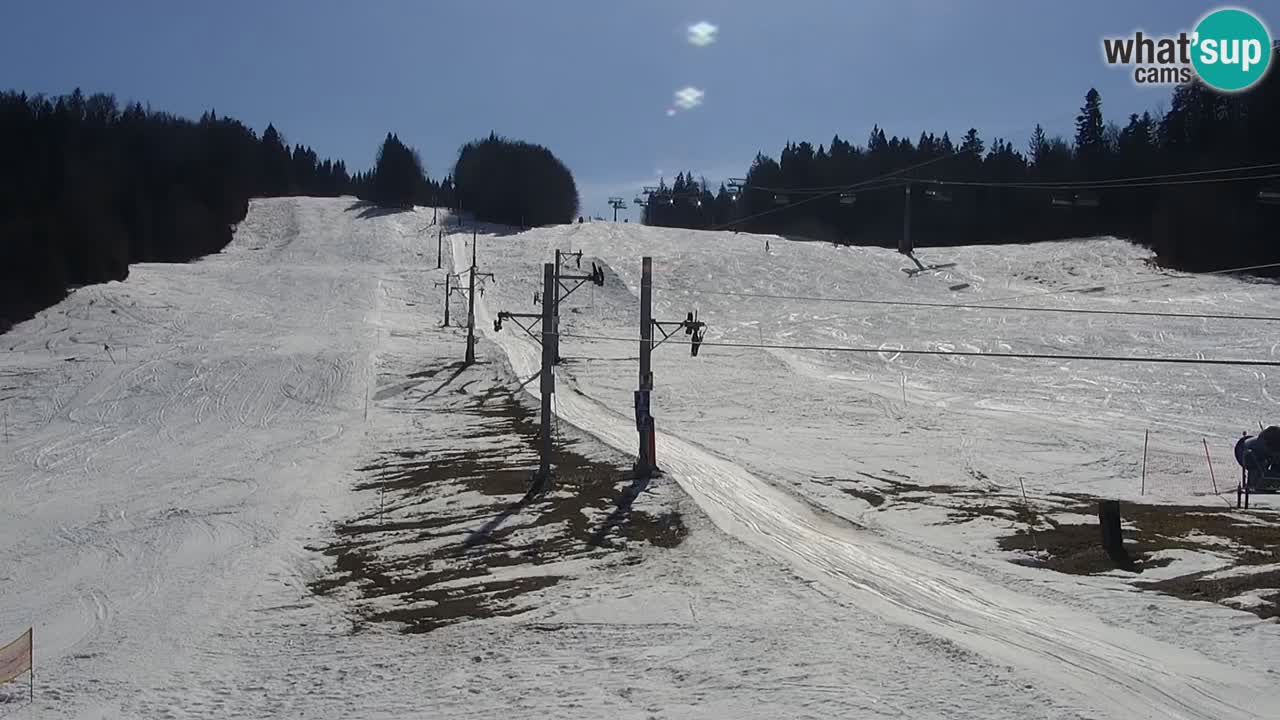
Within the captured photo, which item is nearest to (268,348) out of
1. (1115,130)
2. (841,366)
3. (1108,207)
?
(841,366)

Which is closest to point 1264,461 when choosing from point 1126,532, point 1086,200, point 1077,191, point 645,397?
point 1126,532

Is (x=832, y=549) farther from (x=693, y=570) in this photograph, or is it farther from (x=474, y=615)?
(x=474, y=615)

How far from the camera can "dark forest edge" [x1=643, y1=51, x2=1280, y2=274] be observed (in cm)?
8225

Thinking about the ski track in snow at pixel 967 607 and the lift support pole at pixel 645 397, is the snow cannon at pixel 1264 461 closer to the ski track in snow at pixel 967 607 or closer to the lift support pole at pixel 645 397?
the ski track in snow at pixel 967 607

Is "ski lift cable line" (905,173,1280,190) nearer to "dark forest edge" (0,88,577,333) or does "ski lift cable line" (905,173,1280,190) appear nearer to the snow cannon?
"dark forest edge" (0,88,577,333)

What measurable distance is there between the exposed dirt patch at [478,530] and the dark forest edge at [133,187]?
4038cm

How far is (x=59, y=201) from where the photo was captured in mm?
68000

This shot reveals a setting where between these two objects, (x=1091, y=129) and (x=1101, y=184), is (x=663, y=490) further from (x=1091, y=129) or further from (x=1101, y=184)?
(x=1091, y=129)

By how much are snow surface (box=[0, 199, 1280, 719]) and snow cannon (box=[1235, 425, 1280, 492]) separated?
89.8 inches

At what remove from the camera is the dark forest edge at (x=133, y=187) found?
63.1m

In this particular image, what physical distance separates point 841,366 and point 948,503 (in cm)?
2989

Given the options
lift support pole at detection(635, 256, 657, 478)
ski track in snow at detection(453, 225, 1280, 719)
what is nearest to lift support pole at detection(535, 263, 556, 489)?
lift support pole at detection(635, 256, 657, 478)

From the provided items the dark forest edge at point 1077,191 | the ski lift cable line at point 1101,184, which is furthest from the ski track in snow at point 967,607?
the ski lift cable line at point 1101,184

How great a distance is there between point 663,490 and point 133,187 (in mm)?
76627
